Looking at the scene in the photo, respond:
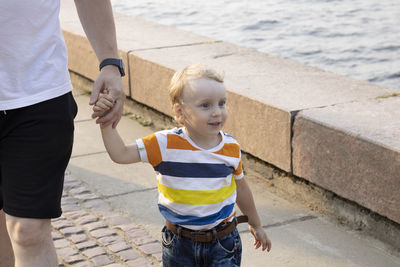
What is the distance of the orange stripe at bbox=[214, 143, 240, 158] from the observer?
2719mm

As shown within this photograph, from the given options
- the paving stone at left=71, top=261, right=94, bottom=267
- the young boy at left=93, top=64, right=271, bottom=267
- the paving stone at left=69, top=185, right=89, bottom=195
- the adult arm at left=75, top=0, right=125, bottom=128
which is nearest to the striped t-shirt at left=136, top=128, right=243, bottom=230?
the young boy at left=93, top=64, right=271, bottom=267

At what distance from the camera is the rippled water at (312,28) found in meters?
8.65

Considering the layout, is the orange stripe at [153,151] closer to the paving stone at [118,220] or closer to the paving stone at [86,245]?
the paving stone at [86,245]

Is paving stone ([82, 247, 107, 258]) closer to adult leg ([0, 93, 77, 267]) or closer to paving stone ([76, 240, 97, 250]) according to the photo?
paving stone ([76, 240, 97, 250])

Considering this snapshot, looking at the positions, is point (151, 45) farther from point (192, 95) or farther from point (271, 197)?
point (192, 95)

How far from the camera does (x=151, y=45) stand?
6.51m

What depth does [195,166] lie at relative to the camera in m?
2.67

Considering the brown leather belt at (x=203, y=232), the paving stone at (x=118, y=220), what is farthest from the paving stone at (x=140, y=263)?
the brown leather belt at (x=203, y=232)

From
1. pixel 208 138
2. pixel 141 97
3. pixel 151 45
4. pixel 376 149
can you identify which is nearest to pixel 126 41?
pixel 151 45

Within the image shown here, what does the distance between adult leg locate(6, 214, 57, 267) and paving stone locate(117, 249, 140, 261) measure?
3.15 feet

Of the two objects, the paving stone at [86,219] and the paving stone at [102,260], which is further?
the paving stone at [86,219]

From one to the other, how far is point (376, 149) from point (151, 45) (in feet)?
10.8

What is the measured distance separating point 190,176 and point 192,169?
28 millimetres

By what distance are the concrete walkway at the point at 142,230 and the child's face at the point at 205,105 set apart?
1.17m
